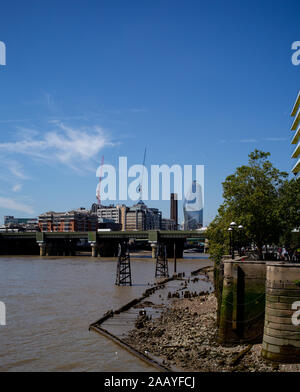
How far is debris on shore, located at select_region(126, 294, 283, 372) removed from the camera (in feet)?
65.6

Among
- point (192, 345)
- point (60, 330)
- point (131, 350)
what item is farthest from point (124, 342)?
point (60, 330)

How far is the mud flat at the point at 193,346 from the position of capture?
19906mm

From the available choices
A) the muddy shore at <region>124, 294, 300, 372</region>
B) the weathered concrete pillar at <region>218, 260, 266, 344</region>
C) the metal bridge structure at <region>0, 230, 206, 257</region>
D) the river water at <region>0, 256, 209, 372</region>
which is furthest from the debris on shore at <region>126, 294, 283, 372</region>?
the metal bridge structure at <region>0, 230, 206, 257</region>

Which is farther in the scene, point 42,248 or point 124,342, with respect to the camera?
point 42,248

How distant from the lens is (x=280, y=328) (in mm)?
19828

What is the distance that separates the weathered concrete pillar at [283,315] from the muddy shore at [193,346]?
61cm

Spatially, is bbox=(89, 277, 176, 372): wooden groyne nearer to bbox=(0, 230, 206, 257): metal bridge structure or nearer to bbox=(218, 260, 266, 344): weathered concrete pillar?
bbox=(218, 260, 266, 344): weathered concrete pillar

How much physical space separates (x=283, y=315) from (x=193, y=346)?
19.2 feet

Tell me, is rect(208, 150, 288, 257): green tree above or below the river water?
above

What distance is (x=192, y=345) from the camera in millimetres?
23422

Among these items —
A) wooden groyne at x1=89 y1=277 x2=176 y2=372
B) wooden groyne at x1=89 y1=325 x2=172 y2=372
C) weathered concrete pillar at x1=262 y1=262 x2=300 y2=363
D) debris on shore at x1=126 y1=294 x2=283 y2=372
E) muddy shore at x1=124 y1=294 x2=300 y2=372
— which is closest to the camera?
weathered concrete pillar at x1=262 y1=262 x2=300 y2=363

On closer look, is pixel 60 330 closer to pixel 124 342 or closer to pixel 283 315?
pixel 124 342
